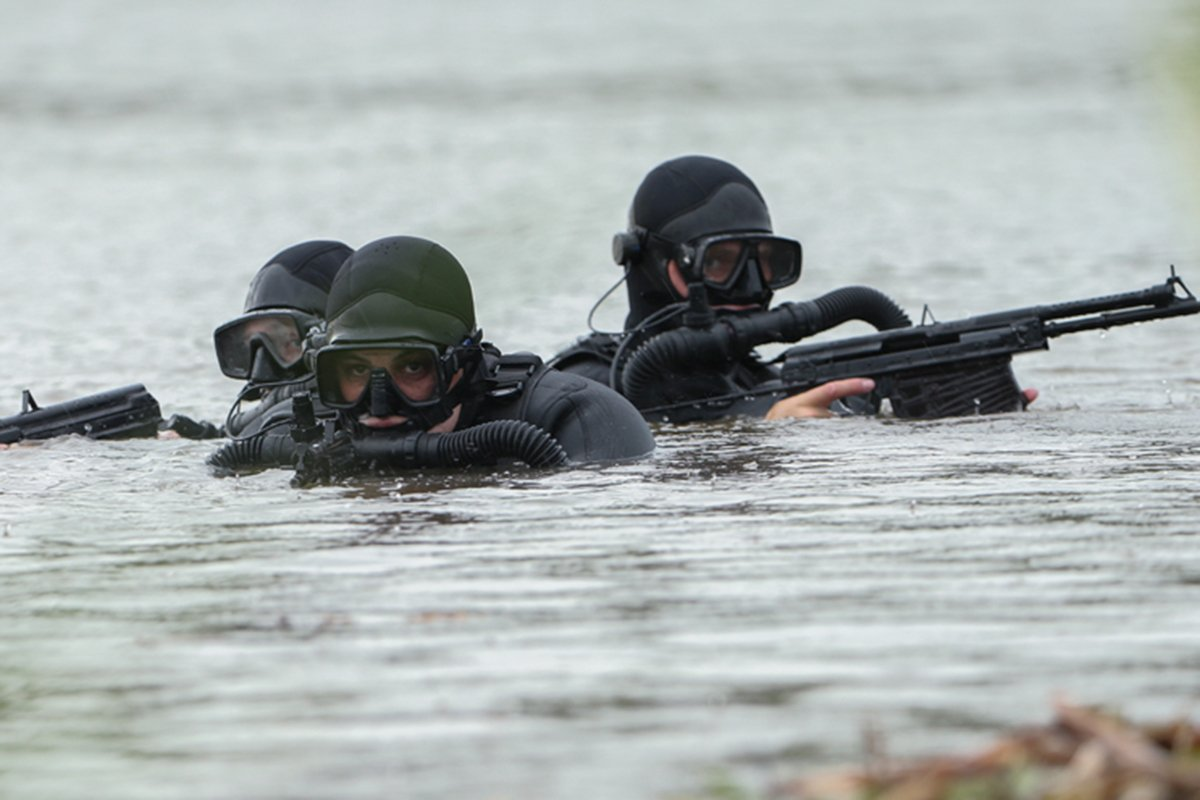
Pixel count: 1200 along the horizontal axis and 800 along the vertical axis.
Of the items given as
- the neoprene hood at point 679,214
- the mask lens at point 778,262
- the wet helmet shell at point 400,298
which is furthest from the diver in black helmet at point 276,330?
the mask lens at point 778,262

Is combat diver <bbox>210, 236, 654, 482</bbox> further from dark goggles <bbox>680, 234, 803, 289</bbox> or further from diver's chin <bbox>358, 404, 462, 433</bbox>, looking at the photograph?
dark goggles <bbox>680, 234, 803, 289</bbox>

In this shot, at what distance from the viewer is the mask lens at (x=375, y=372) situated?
22.8 feet

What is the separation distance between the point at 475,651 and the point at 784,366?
5272mm

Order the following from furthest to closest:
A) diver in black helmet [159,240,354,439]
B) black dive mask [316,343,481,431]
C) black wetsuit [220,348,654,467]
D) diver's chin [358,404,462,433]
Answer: diver in black helmet [159,240,354,439], black wetsuit [220,348,654,467], diver's chin [358,404,462,433], black dive mask [316,343,481,431]

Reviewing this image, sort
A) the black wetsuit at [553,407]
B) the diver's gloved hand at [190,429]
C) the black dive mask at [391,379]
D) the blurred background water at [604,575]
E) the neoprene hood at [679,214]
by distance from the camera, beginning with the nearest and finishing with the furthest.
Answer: the blurred background water at [604,575] < the black dive mask at [391,379] < the black wetsuit at [553,407] < the diver's gloved hand at [190,429] < the neoprene hood at [679,214]

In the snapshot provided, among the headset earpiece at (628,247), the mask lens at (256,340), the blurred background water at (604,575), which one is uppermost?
the headset earpiece at (628,247)

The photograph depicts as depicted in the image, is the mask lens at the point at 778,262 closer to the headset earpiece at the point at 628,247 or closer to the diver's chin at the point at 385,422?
the headset earpiece at the point at 628,247

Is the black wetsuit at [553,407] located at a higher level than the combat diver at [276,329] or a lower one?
lower

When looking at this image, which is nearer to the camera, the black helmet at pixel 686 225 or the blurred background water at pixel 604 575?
the blurred background water at pixel 604 575

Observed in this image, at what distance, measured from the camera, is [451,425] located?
720 centimetres

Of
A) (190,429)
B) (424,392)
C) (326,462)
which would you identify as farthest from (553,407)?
(190,429)

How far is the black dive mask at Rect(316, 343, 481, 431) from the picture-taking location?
6930 mm

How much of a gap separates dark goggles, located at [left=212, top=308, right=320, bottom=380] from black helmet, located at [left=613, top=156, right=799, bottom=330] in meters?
1.81

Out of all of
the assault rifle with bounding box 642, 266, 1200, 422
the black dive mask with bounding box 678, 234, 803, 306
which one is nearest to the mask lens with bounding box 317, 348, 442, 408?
the assault rifle with bounding box 642, 266, 1200, 422
